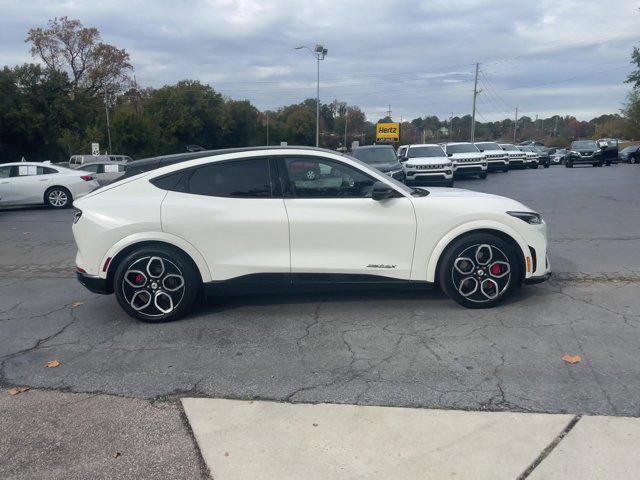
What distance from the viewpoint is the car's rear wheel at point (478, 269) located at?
17.9 ft

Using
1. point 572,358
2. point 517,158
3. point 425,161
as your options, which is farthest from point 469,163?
point 572,358

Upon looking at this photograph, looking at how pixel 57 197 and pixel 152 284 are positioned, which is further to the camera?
pixel 57 197

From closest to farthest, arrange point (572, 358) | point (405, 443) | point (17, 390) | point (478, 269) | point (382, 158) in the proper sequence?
point (405, 443) < point (17, 390) < point (572, 358) < point (478, 269) < point (382, 158)

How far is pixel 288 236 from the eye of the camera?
213 inches

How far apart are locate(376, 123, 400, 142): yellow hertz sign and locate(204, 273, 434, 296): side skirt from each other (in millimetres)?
45410

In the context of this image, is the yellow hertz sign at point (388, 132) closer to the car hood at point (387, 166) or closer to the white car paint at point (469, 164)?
the white car paint at point (469, 164)

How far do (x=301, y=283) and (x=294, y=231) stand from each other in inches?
20.1

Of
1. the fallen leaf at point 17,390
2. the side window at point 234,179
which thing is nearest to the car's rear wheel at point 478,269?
the side window at point 234,179

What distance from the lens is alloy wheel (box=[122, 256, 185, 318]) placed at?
17.8ft

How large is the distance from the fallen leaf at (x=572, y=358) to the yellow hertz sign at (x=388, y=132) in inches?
1829

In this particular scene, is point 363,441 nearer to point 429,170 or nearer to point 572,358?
point 572,358

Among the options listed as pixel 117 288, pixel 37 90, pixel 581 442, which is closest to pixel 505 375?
pixel 581 442

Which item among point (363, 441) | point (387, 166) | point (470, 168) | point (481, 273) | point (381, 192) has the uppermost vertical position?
point (381, 192)

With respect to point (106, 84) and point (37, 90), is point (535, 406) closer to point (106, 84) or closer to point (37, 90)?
point (37, 90)
